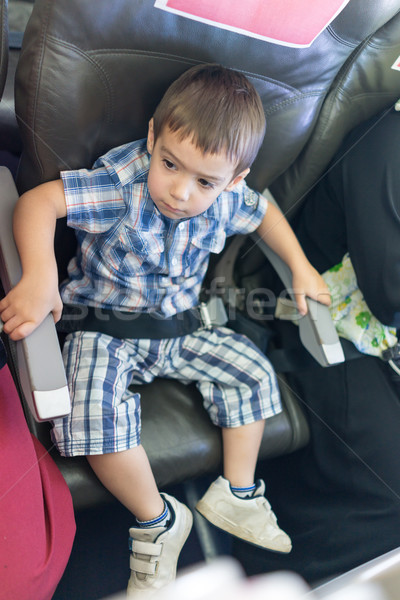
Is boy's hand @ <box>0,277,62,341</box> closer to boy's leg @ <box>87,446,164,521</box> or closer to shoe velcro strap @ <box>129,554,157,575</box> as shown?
boy's leg @ <box>87,446,164,521</box>

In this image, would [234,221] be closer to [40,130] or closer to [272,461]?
[40,130]

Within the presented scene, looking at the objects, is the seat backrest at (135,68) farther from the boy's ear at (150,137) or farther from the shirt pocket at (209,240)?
the shirt pocket at (209,240)

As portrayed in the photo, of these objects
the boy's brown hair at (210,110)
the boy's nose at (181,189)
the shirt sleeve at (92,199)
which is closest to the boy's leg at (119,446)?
the shirt sleeve at (92,199)

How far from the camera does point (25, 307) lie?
0.80m

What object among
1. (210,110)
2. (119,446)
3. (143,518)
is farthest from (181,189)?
(143,518)

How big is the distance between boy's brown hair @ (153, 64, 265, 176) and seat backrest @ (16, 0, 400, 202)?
4 centimetres

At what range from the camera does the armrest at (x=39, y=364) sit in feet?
2.48

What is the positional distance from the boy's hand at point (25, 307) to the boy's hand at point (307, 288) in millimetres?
536

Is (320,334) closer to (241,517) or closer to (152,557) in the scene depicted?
(241,517)

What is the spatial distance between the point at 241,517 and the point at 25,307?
66 cm

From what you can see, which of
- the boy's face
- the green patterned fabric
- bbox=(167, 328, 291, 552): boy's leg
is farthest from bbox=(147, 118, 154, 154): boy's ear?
the green patterned fabric

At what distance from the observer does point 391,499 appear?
1.05m

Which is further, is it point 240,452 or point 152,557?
point 240,452

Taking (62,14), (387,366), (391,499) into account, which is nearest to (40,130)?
(62,14)
